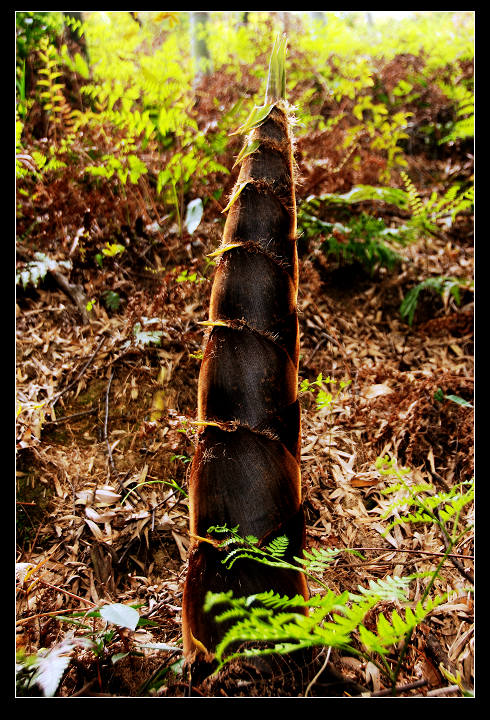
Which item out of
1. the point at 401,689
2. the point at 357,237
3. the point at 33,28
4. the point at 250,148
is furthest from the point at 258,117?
the point at 33,28

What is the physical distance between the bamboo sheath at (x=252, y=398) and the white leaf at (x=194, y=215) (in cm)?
147

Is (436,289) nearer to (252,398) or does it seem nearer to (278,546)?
(252,398)

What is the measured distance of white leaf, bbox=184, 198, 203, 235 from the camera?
2.87m

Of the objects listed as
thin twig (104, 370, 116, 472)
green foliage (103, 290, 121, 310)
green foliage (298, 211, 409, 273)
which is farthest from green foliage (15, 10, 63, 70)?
thin twig (104, 370, 116, 472)

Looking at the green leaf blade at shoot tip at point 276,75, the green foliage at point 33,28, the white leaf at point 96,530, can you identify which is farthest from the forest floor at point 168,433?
the green foliage at point 33,28

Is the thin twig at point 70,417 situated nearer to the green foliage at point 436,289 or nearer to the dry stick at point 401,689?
the dry stick at point 401,689

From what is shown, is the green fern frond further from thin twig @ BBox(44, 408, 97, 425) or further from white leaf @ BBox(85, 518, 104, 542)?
thin twig @ BBox(44, 408, 97, 425)

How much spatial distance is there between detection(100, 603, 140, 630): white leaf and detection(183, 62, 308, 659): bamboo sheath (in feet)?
0.55

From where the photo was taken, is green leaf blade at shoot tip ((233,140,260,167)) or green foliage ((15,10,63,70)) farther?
green foliage ((15,10,63,70))

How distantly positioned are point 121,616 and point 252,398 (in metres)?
0.72

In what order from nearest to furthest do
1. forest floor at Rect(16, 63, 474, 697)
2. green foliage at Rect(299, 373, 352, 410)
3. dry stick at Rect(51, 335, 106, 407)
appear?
forest floor at Rect(16, 63, 474, 697), green foliage at Rect(299, 373, 352, 410), dry stick at Rect(51, 335, 106, 407)

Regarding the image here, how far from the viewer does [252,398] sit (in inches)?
48.2

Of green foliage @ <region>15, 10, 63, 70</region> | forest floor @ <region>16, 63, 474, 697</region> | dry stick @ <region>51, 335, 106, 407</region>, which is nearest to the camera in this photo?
forest floor @ <region>16, 63, 474, 697</region>

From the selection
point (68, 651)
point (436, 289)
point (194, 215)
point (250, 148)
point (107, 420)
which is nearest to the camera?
point (68, 651)
